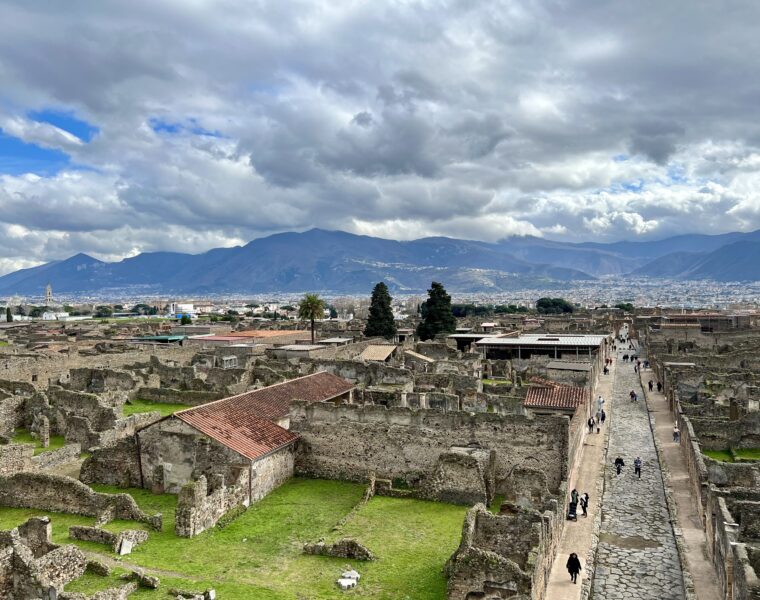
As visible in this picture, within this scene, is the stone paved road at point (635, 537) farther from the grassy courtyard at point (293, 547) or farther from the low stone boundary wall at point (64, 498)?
the low stone boundary wall at point (64, 498)

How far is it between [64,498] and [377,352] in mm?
34201

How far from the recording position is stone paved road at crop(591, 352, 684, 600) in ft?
52.1

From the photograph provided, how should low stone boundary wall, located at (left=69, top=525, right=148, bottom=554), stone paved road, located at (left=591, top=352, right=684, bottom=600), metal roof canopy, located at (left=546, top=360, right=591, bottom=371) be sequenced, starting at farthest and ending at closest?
metal roof canopy, located at (left=546, top=360, right=591, bottom=371) < low stone boundary wall, located at (left=69, top=525, right=148, bottom=554) < stone paved road, located at (left=591, top=352, right=684, bottom=600)

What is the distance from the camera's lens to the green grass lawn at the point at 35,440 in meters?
26.9

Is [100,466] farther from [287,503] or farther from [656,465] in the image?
[656,465]

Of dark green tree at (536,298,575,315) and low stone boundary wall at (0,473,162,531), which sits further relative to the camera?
dark green tree at (536,298,575,315)

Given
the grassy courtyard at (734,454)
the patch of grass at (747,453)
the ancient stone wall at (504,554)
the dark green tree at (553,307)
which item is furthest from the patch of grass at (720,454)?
the dark green tree at (553,307)

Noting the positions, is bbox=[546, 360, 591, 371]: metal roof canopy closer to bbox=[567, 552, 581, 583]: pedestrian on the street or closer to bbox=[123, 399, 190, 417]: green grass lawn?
bbox=[123, 399, 190, 417]: green grass lawn

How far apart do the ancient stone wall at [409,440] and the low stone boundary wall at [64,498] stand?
7.17 m

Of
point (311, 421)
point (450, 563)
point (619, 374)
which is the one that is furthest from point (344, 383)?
point (619, 374)

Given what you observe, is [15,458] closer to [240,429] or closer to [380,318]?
[240,429]

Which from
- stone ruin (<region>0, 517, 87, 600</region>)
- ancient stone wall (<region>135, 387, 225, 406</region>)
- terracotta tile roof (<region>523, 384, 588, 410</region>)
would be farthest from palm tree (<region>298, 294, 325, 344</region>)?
stone ruin (<region>0, 517, 87, 600</region>)

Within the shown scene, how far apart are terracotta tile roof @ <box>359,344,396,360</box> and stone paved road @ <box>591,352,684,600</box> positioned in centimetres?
2226

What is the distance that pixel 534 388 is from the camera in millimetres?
31656
